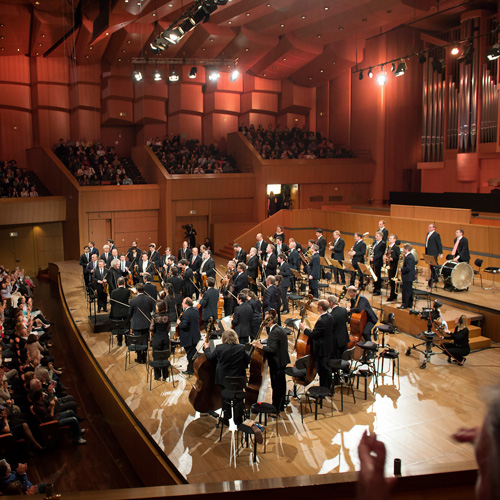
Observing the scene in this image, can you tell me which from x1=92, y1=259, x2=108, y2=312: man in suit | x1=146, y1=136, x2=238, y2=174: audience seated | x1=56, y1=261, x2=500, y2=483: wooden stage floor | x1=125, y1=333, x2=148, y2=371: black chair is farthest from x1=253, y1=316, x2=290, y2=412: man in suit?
x1=146, y1=136, x2=238, y2=174: audience seated

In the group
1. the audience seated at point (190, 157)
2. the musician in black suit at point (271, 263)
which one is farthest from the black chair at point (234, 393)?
the audience seated at point (190, 157)

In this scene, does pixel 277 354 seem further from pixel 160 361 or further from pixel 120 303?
pixel 120 303

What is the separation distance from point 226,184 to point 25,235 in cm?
780

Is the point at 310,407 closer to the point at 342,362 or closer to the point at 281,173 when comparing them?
the point at 342,362

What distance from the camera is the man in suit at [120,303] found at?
409 inches

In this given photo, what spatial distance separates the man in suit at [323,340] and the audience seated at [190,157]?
47.6ft

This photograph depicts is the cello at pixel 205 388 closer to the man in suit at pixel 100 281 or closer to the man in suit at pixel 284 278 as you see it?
the man in suit at pixel 284 278

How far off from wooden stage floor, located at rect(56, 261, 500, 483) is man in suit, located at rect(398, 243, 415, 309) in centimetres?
180

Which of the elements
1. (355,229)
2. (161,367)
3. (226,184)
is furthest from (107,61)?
(161,367)

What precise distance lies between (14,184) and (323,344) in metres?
15.5

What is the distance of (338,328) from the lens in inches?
306

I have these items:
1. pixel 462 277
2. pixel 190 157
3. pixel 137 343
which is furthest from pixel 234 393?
pixel 190 157

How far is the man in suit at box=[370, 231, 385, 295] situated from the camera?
39.2ft

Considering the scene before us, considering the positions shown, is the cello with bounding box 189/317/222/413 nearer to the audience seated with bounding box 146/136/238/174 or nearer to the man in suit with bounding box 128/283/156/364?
the man in suit with bounding box 128/283/156/364
